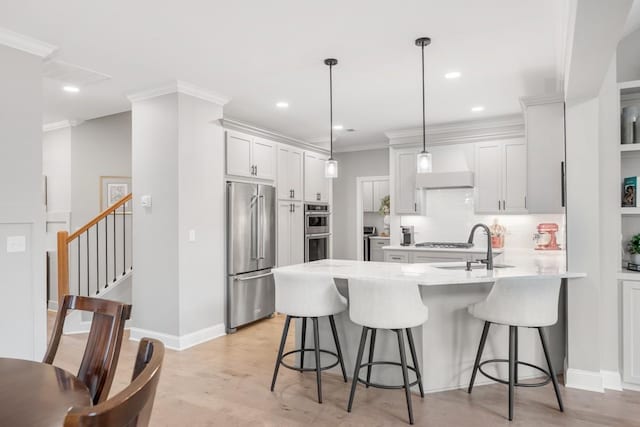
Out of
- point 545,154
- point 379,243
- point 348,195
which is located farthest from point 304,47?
point 379,243

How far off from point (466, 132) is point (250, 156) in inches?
118

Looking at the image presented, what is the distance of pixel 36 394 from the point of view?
1.27m

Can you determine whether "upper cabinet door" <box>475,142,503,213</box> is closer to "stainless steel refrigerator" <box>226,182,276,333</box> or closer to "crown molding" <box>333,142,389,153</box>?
"crown molding" <box>333,142,389,153</box>

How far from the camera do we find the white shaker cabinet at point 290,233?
541 centimetres

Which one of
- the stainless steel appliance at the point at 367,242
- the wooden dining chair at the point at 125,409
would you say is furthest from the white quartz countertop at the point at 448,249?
the wooden dining chair at the point at 125,409

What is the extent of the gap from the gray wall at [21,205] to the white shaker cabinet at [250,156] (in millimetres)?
1830

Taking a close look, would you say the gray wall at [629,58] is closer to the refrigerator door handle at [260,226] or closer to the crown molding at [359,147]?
the refrigerator door handle at [260,226]

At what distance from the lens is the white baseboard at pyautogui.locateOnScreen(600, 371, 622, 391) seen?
2998 mm

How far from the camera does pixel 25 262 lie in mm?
3100

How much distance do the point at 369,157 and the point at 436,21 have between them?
4.57m

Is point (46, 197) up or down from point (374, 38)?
down

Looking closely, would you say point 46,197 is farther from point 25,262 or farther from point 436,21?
point 436,21

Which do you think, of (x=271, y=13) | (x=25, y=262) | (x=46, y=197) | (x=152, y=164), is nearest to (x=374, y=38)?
(x=271, y=13)

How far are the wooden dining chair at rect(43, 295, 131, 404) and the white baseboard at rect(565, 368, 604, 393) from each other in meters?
3.10
